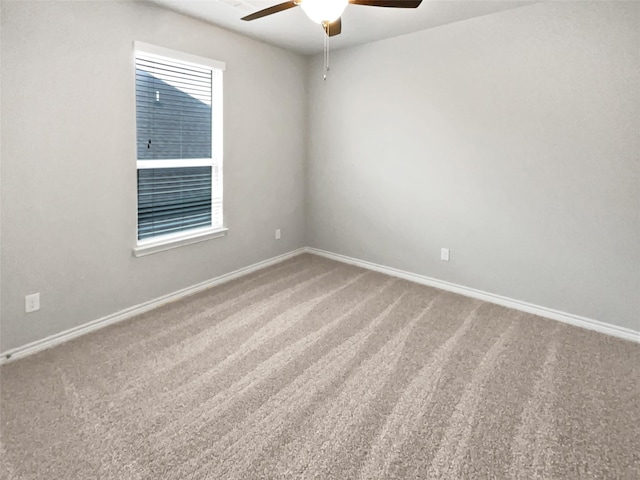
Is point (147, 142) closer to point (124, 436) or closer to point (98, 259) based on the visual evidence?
point (98, 259)

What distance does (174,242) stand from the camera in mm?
3379

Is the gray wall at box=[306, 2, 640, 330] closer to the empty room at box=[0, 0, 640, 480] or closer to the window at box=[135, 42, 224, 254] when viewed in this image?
the empty room at box=[0, 0, 640, 480]

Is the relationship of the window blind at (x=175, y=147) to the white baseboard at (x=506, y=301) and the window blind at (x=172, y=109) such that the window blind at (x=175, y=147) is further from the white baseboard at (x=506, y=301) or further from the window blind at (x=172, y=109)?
the white baseboard at (x=506, y=301)

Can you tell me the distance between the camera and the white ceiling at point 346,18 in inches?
116

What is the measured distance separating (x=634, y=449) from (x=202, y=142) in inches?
140

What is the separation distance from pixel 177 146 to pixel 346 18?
1.74m

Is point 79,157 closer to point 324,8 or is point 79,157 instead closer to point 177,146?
point 177,146

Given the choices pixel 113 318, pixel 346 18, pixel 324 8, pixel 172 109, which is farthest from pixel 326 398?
pixel 346 18

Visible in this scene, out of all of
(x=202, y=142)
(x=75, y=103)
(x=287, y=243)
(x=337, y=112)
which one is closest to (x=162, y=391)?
(x=75, y=103)

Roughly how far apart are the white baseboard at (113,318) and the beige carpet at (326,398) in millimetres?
80

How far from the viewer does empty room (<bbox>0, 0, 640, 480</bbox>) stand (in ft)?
6.20

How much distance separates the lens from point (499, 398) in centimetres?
217

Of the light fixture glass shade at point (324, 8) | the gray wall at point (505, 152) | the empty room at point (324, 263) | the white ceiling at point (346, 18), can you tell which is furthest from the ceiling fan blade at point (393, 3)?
the gray wall at point (505, 152)

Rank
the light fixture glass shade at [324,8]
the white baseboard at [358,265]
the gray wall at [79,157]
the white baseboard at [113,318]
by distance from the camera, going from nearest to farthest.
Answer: the light fixture glass shade at [324,8]
the gray wall at [79,157]
the white baseboard at [113,318]
the white baseboard at [358,265]
